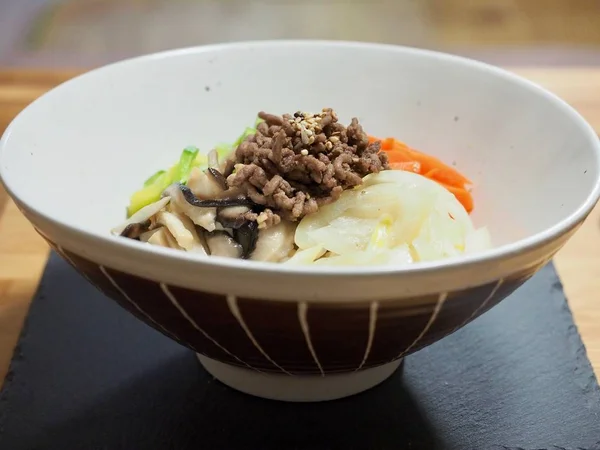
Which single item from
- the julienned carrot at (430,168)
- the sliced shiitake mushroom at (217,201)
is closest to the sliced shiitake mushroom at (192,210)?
the sliced shiitake mushroom at (217,201)

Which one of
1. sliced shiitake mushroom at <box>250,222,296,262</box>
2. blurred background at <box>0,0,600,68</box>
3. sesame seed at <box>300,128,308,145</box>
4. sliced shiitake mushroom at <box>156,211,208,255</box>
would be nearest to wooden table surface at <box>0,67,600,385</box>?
sliced shiitake mushroom at <box>156,211,208,255</box>

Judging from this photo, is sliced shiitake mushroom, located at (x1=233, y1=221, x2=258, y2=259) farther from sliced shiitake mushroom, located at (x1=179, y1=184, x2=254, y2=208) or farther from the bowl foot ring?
the bowl foot ring

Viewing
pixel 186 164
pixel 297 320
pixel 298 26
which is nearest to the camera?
pixel 297 320

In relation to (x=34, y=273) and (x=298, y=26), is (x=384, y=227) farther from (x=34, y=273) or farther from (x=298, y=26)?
(x=298, y=26)

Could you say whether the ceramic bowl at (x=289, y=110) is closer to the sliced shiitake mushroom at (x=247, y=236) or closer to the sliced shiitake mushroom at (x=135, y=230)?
the sliced shiitake mushroom at (x=135, y=230)

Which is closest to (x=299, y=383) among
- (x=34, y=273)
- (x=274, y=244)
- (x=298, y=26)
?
(x=274, y=244)

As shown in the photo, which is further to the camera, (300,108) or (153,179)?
(300,108)
